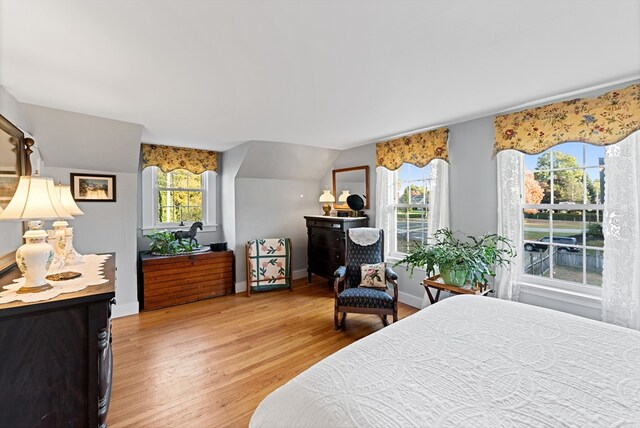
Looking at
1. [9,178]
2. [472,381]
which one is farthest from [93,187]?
[472,381]

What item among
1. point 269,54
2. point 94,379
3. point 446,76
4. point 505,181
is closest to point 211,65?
point 269,54

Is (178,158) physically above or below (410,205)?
above

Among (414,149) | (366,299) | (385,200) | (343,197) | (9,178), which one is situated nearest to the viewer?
(9,178)

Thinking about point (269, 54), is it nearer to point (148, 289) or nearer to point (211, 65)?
point (211, 65)

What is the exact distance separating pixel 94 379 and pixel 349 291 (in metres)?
2.18

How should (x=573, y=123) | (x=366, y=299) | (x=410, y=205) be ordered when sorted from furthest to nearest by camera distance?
(x=410, y=205) → (x=366, y=299) → (x=573, y=123)

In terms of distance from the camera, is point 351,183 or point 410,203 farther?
point 351,183

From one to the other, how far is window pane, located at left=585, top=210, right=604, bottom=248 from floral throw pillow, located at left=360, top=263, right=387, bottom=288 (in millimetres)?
1859

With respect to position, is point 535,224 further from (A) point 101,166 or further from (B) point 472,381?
(A) point 101,166

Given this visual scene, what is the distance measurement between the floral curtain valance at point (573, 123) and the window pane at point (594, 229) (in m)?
0.61

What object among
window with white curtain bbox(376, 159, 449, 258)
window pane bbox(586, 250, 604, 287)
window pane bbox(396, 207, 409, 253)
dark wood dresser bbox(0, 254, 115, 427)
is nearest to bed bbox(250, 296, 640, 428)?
dark wood dresser bbox(0, 254, 115, 427)

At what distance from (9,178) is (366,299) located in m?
3.02

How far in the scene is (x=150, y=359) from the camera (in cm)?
241

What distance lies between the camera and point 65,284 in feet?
4.70
